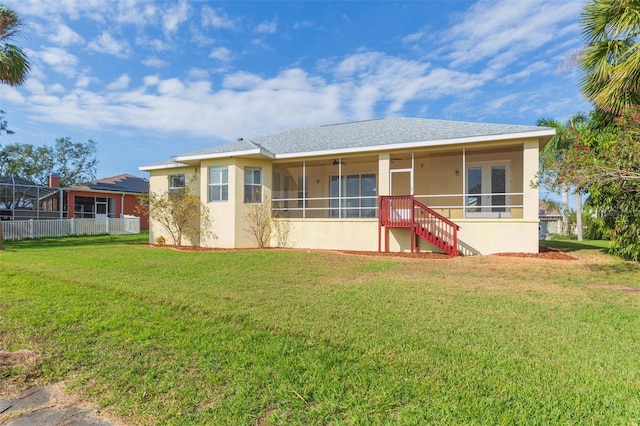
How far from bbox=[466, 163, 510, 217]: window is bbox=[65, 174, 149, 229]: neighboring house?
2282 cm

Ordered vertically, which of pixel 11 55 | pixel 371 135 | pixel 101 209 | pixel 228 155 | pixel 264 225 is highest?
pixel 11 55

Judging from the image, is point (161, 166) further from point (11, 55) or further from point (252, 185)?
point (11, 55)

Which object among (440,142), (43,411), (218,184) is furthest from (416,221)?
(43,411)

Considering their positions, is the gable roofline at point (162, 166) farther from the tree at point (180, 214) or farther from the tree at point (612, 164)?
the tree at point (612, 164)

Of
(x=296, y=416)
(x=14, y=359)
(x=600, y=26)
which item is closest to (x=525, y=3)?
(x=600, y=26)

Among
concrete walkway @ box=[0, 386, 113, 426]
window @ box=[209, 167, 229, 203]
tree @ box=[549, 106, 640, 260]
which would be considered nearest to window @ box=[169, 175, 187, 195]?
window @ box=[209, 167, 229, 203]

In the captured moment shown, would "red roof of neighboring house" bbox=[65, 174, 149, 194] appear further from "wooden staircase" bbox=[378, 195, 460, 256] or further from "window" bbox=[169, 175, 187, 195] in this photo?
"wooden staircase" bbox=[378, 195, 460, 256]

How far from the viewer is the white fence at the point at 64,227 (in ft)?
60.7

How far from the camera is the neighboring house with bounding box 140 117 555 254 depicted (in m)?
11.4

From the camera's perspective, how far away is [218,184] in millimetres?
14141

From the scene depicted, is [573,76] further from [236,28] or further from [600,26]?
[236,28]

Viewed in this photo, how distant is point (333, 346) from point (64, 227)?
75.6ft

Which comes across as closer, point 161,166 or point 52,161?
point 161,166

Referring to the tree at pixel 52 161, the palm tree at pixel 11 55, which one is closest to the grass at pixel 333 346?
the palm tree at pixel 11 55
